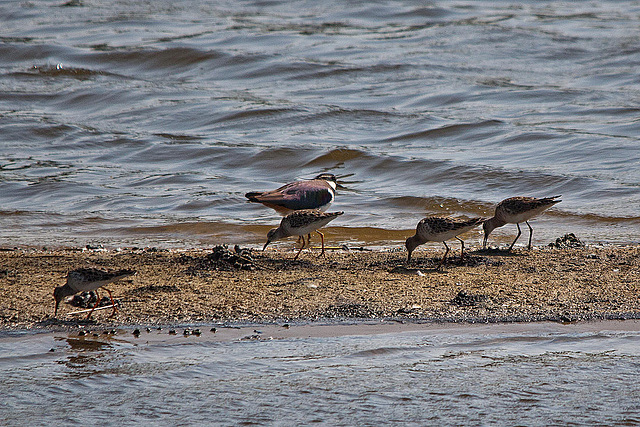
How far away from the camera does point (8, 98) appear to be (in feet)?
57.8

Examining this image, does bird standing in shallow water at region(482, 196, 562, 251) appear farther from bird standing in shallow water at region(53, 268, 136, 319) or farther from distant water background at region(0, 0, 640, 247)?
bird standing in shallow water at region(53, 268, 136, 319)

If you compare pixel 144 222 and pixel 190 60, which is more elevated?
pixel 190 60

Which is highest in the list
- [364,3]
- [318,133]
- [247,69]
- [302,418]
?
[364,3]

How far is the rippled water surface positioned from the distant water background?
3788 mm

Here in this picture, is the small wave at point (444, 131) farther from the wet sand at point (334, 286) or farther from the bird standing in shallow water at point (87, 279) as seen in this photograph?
the bird standing in shallow water at point (87, 279)

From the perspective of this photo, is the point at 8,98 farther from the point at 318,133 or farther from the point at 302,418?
the point at 302,418

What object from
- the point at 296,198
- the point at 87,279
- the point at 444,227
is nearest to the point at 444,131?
the point at 296,198

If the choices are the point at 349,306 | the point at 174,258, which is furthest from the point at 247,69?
the point at 349,306

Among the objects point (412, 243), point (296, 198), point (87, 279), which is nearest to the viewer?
point (87, 279)

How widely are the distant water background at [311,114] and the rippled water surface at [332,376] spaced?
12.4ft

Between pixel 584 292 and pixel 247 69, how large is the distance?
13612 mm

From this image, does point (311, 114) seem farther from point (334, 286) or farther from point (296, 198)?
point (334, 286)

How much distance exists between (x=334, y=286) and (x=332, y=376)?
5.73ft

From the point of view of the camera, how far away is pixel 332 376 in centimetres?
523
